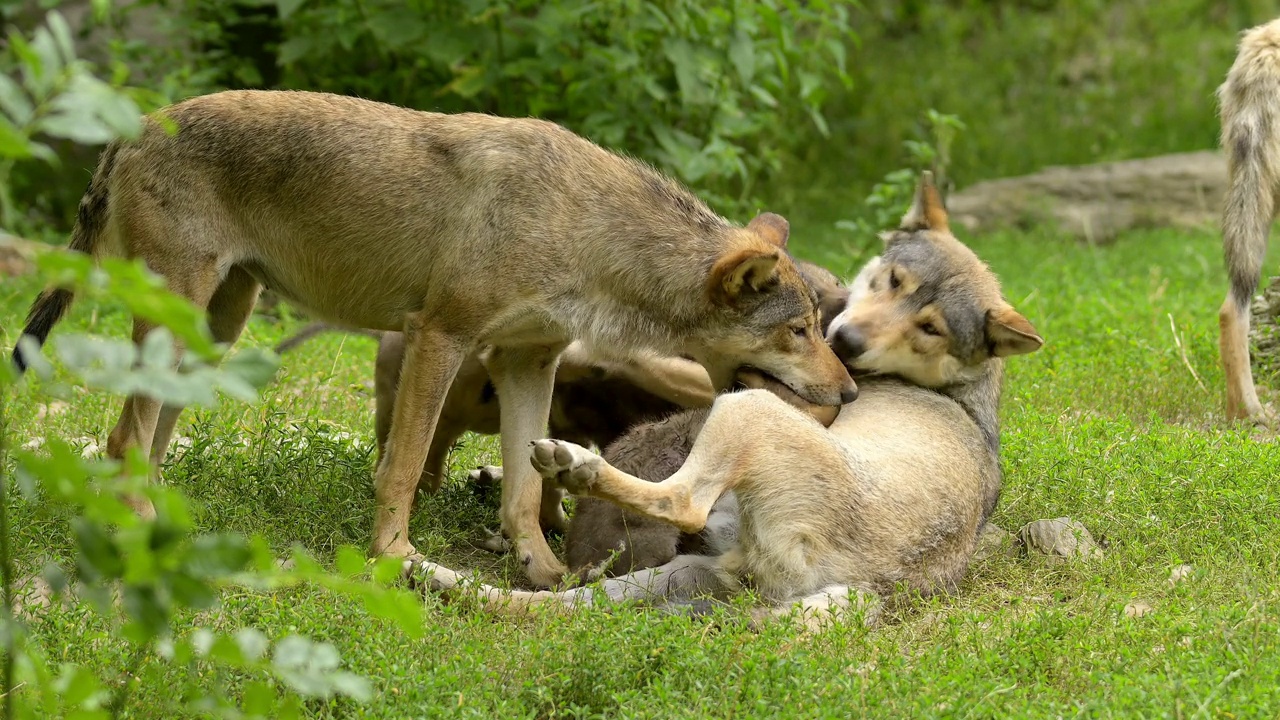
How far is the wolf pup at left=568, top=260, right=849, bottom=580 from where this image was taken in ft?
16.6

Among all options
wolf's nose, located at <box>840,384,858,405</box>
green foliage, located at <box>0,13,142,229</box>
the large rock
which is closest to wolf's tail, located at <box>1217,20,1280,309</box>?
wolf's nose, located at <box>840,384,858,405</box>

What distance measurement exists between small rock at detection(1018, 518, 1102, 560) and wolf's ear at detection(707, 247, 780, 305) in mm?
1481

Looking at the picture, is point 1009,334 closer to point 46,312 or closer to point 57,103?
point 46,312

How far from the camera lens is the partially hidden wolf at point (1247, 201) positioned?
24.5 feet

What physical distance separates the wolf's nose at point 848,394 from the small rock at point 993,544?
0.73 meters

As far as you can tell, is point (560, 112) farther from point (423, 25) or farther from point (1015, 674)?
point (1015, 674)

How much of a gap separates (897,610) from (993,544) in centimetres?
103

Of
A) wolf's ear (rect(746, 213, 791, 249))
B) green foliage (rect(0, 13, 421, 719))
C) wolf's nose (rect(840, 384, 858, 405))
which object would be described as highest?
green foliage (rect(0, 13, 421, 719))

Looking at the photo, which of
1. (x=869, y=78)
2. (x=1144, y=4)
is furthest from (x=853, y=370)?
(x=1144, y=4)

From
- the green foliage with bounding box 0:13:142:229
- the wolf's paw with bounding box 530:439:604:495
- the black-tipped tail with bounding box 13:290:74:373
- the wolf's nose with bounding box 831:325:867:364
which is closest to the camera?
the green foliage with bounding box 0:13:142:229

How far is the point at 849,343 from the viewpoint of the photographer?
19.2 feet

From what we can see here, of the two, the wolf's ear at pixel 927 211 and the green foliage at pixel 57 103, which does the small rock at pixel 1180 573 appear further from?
the green foliage at pixel 57 103

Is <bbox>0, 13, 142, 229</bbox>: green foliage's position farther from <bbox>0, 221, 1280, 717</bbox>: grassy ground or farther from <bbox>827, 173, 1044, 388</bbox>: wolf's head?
<bbox>827, 173, 1044, 388</bbox>: wolf's head

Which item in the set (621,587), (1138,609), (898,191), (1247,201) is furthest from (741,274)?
(898,191)
